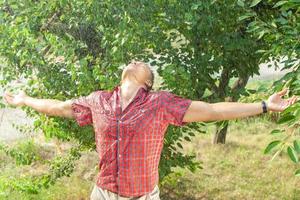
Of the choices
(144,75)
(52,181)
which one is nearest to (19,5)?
(52,181)

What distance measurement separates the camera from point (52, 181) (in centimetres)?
661

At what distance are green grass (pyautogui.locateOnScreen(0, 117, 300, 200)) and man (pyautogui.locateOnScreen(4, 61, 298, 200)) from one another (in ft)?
12.2

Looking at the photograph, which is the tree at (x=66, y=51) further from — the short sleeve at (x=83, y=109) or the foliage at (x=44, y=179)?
the short sleeve at (x=83, y=109)

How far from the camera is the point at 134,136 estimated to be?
3332mm

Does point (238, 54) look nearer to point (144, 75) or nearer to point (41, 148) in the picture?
point (144, 75)

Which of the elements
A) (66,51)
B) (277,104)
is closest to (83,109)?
(277,104)

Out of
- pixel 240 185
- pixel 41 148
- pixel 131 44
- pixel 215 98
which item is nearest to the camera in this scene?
pixel 131 44

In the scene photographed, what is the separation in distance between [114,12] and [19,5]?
141 centimetres

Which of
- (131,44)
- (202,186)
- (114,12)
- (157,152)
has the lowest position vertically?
(202,186)

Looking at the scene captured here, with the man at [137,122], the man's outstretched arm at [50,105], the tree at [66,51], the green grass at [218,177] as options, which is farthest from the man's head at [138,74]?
the green grass at [218,177]

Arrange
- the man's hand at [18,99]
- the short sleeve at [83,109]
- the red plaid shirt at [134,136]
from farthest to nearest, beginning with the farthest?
the man's hand at [18,99]
the short sleeve at [83,109]
the red plaid shirt at [134,136]

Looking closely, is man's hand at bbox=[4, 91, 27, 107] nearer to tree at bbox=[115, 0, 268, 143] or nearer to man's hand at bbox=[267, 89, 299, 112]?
tree at bbox=[115, 0, 268, 143]

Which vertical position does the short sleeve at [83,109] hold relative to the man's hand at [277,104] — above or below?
below

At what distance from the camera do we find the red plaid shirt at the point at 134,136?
3.34 metres
